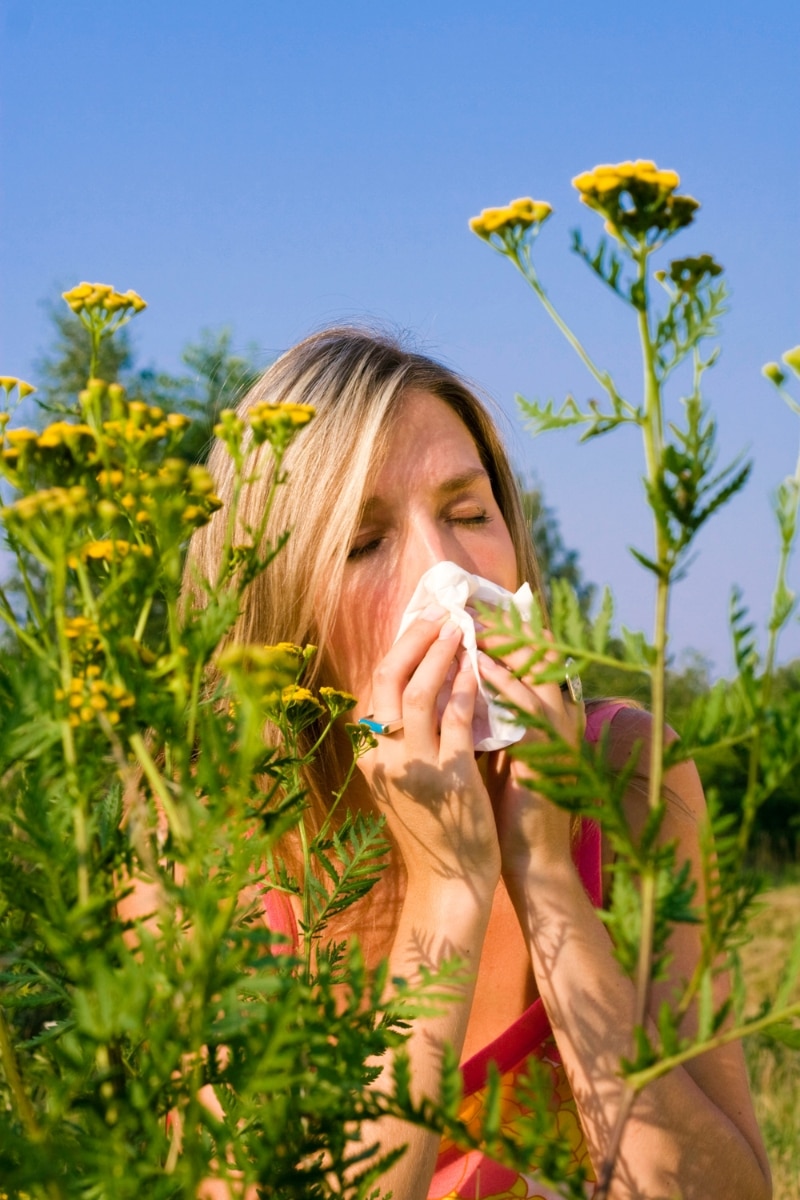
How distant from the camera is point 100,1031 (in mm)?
560

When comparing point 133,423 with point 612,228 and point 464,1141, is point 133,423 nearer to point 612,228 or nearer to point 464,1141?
point 612,228

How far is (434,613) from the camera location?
1.96 m

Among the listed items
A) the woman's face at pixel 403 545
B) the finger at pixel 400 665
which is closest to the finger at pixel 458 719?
the finger at pixel 400 665

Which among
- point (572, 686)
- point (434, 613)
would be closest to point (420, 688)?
point (434, 613)

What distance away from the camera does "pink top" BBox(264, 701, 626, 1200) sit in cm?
210

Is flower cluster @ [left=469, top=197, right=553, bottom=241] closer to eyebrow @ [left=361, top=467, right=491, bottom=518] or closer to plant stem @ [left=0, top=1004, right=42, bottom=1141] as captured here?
plant stem @ [left=0, top=1004, right=42, bottom=1141]

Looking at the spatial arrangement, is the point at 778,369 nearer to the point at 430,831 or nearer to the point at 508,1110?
the point at 430,831

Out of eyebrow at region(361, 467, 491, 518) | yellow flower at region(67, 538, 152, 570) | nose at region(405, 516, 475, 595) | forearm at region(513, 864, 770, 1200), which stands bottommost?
forearm at region(513, 864, 770, 1200)

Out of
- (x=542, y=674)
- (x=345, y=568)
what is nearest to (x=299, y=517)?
(x=345, y=568)

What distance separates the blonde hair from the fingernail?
0.27 metres

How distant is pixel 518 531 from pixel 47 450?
213 centimetres

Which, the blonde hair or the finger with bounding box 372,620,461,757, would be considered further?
the blonde hair

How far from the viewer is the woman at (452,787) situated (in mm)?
1612

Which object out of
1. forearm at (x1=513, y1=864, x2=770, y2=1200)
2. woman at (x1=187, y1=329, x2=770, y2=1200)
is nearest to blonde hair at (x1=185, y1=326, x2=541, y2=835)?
woman at (x1=187, y1=329, x2=770, y2=1200)
